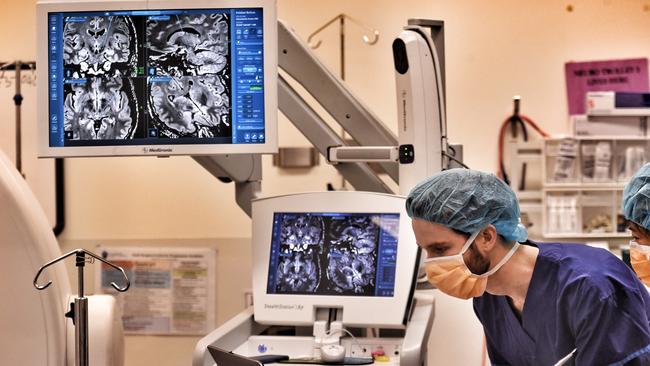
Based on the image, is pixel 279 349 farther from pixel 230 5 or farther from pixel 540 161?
pixel 540 161

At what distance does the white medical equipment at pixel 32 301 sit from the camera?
2.45m

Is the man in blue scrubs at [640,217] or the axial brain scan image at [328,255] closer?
the man in blue scrubs at [640,217]

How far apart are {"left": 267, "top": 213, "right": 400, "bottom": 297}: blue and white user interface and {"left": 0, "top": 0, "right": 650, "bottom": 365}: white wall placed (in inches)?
56.4

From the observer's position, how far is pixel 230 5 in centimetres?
246

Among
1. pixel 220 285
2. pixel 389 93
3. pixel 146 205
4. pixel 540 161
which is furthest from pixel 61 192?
pixel 540 161

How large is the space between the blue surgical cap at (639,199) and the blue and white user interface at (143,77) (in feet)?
3.64

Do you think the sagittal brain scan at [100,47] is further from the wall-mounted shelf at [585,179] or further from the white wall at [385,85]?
the wall-mounted shelf at [585,179]

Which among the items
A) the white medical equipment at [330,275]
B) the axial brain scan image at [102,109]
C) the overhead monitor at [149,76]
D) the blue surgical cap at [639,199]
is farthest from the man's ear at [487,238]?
the axial brain scan image at [102,109]

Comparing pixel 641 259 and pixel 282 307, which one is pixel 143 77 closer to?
pixel 282 307

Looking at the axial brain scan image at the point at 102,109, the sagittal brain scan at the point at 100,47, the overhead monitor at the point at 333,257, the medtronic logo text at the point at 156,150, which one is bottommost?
the overhead monitor at the point at 333,257

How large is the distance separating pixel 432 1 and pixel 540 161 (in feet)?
3.11

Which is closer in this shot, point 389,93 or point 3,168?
point 3,168

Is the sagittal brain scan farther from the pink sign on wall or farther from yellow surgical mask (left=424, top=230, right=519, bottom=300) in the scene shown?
the pink sign on wall

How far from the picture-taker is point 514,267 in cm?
206
